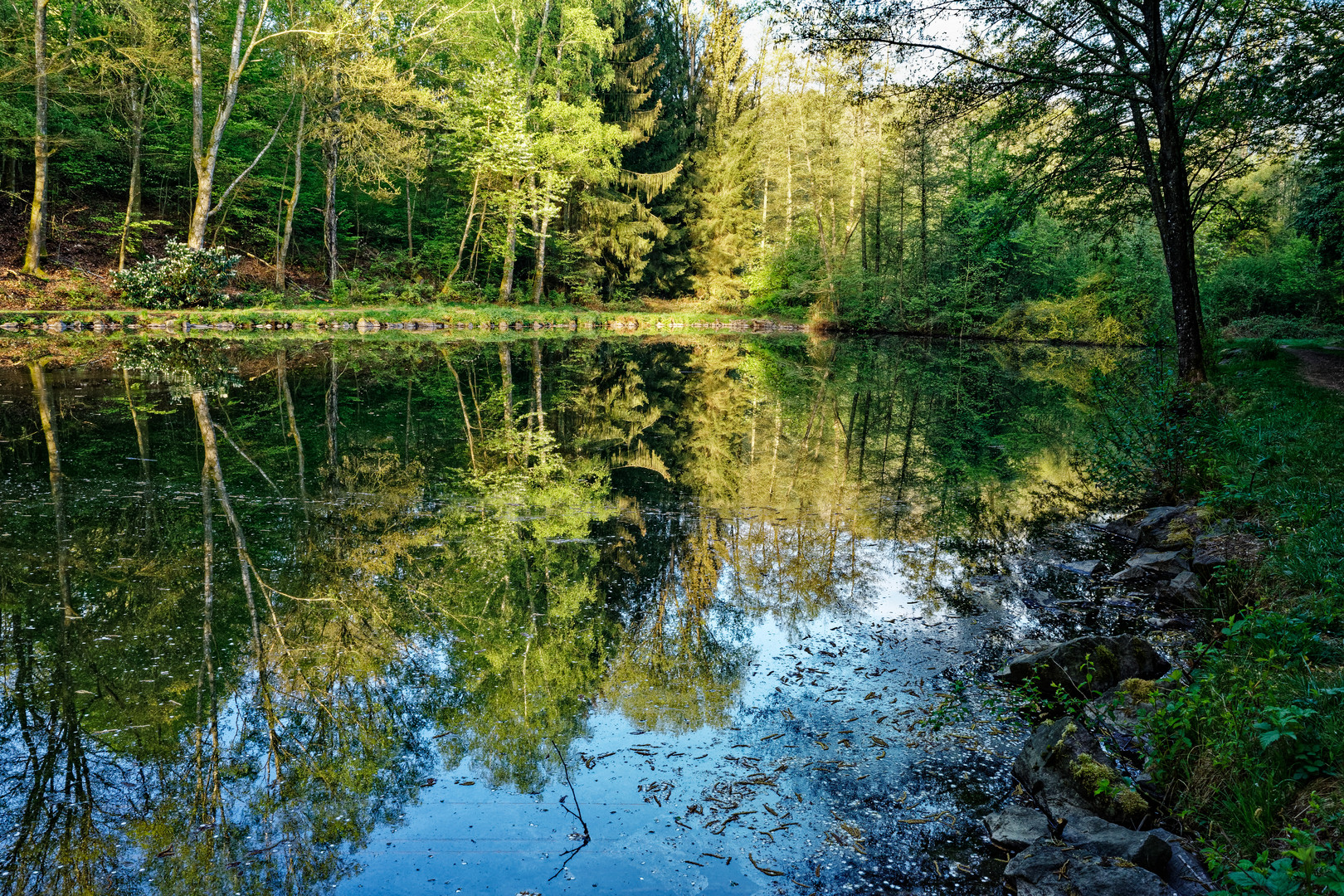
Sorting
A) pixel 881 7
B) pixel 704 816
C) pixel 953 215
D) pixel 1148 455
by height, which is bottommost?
pixel 704 816

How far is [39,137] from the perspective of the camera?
2095 cm

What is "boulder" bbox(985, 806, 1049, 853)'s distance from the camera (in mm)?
3080

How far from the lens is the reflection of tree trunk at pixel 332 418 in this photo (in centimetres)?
902

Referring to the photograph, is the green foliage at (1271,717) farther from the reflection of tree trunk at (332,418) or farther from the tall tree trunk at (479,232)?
the tall tree trunk at (479,232)

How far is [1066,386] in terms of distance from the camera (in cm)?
1972

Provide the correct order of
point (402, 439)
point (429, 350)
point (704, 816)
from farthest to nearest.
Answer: point (429, 350), point (402, 439), point (704, 816)

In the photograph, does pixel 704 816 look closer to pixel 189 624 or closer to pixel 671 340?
pixel 189 624

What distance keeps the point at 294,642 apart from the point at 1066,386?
20392 mm

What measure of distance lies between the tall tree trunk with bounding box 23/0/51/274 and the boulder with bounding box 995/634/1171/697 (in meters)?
27.9

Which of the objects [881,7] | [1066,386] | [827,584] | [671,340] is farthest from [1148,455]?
[671,340]

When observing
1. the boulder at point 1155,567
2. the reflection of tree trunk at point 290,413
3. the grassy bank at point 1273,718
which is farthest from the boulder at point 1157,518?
→ the reflection of tree trunk at point 290,413

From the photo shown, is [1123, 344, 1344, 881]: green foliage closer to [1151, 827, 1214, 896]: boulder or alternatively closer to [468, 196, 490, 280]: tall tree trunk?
[1151, 827, 1214, 896]: boulder

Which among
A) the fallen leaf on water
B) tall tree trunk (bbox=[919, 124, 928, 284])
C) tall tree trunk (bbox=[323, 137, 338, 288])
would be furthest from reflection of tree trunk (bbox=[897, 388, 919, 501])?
tall tree trunk (bbox=[919, 124, 928, 284])

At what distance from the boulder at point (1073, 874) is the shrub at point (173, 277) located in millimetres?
26184
